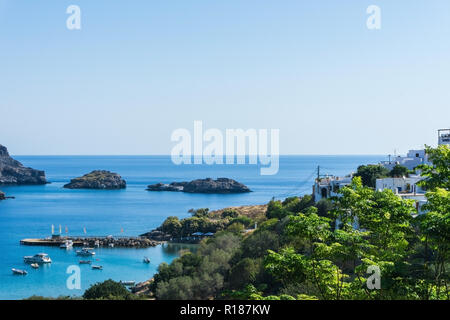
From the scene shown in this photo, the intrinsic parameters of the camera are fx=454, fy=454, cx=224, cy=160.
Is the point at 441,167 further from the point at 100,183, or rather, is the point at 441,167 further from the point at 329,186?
the point at 100,183

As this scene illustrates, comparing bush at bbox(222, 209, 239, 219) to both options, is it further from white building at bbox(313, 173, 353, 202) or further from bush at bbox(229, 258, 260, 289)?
bush at bbox(229, 258, 260, 289)

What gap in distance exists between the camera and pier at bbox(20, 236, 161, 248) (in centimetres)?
5153

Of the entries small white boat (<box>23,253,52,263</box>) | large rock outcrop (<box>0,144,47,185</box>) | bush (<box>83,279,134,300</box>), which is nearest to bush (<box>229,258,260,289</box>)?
bush (<box>83,279,134,300</box>)

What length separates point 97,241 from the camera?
173ft

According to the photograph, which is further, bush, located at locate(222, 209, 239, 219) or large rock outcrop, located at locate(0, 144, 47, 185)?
large rock outcrop, located at locate(0, 144, 47, 185)

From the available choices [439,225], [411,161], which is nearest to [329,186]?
[411,161]

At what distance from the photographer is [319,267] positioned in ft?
27.2

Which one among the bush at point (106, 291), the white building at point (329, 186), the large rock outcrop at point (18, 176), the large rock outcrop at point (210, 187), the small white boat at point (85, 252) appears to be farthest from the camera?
the large rock outcrop at point (18, 176)

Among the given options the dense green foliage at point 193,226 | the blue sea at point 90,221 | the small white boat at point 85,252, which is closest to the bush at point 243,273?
the blue sea at point 90,221

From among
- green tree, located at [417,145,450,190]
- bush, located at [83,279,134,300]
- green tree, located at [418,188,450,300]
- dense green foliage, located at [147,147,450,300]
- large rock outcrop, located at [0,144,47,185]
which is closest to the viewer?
green tree, located at [418,188,450,300]

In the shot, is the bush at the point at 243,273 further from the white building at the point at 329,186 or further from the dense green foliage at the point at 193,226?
the dense green foliage at the point at 193,226

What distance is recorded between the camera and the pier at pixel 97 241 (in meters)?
51.5

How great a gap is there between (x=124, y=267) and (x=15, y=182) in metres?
112
